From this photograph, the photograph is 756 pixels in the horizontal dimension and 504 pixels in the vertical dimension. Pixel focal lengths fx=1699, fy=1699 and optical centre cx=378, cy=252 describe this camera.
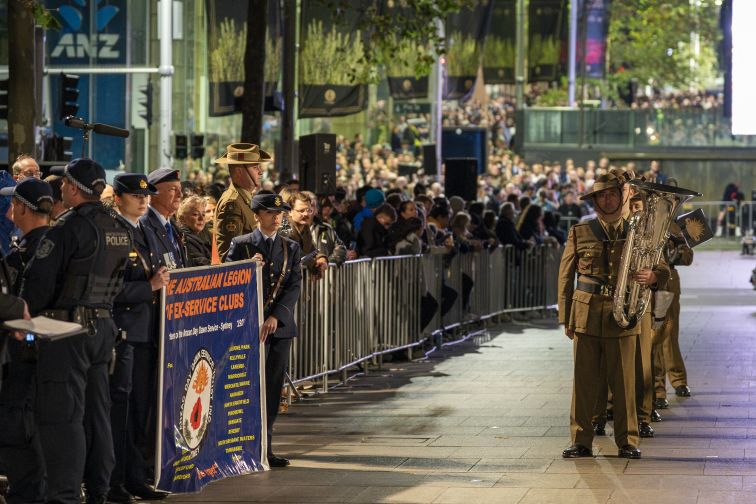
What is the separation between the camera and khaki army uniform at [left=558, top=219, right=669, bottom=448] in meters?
11.8

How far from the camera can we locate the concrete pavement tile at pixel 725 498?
9.89m

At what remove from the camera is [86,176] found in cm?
920

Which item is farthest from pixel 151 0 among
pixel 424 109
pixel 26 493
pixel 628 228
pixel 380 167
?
pixel 26 493

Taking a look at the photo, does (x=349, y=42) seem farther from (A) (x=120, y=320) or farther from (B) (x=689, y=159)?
(B) (x=689, y=159)

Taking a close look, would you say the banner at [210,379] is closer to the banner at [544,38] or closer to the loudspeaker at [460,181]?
the loudspeaker at [460,181]

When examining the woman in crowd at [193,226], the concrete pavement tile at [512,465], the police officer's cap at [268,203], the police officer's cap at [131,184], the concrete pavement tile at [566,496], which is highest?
the police officer's cap at [131,184]

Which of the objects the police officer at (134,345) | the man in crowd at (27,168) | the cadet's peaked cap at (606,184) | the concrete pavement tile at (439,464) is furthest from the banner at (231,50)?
the police officer at (134,345)

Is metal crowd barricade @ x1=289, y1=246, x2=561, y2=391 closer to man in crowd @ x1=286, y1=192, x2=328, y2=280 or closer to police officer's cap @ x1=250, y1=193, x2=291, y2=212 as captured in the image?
man in crowd @ x1=286, y1=192, x2=328, y2=280

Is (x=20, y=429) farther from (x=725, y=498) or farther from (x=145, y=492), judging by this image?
(x=725, y=498)

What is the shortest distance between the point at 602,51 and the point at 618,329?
151 ft

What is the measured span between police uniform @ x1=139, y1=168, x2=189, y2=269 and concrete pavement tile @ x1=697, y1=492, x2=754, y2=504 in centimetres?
346

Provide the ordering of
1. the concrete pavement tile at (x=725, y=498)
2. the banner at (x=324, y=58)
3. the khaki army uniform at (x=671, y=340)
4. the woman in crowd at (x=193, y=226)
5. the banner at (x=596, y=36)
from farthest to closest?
1. the banner at (x=596, y=36)
2. the banner at (x=324, y=58)
3. the khaki army uniform at (x=671, y=340)
4. the woman in crowd at (x=193, y=226)
5. the concrete pavement tile at (x=725, y=498)

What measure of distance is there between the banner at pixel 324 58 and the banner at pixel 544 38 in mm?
16680

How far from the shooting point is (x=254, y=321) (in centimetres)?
1110
